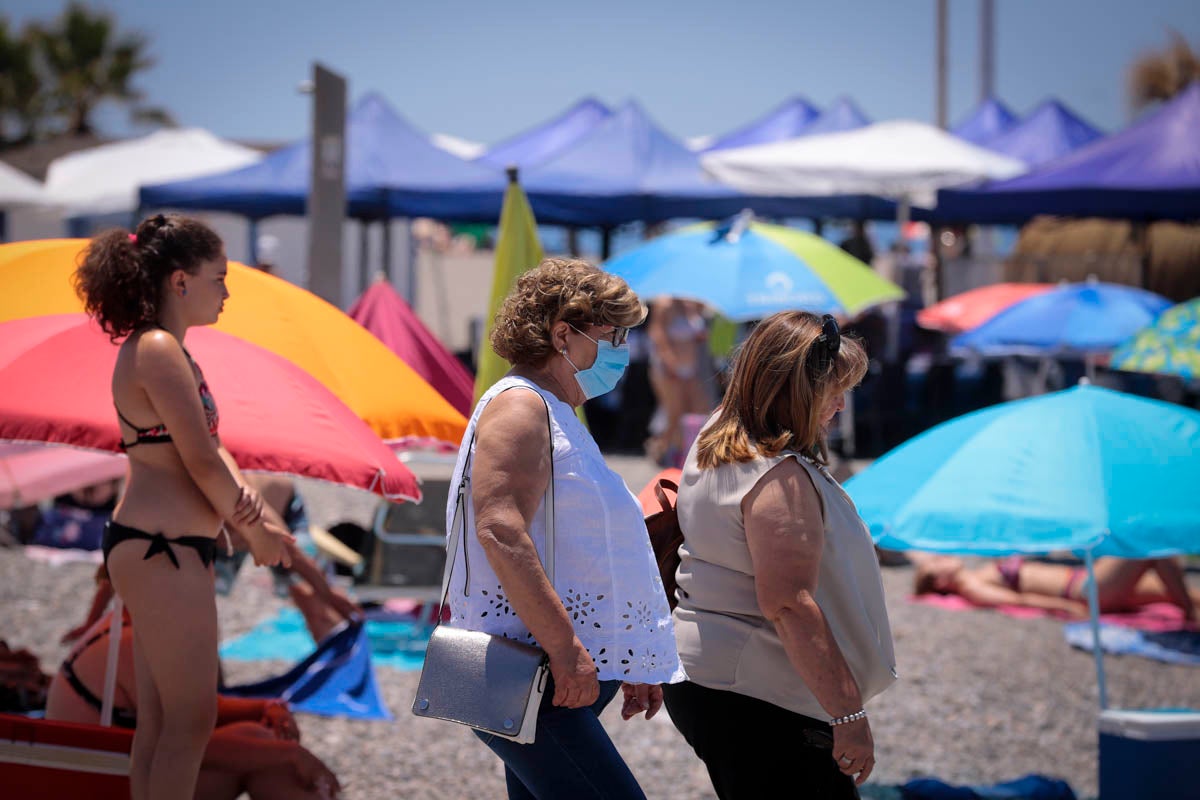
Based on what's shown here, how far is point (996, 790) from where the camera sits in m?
4.39

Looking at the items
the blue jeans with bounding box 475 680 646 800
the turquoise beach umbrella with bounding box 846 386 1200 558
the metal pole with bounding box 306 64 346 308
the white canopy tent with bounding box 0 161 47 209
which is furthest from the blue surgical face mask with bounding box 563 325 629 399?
the white canopy tent with bounding box 0 161 47 209

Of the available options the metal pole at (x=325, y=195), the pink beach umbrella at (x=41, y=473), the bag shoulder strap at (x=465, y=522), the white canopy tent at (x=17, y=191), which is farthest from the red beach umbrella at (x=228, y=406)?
the white canopy tent at (x=17, y=191)

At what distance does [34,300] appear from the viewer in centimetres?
353

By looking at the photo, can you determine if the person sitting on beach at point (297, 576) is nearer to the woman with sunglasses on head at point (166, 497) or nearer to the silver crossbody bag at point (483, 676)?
the woman with sunglasses on head at point (166, 497)

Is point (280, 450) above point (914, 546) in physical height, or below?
above

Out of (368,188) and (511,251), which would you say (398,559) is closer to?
(511,251)

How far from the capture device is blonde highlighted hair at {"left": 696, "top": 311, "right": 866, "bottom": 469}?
2.61 m

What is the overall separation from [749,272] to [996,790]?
17.8 feet

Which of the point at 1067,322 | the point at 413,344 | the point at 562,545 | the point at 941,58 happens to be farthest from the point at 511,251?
the point at 941,58

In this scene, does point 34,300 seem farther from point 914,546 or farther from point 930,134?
point 930,134

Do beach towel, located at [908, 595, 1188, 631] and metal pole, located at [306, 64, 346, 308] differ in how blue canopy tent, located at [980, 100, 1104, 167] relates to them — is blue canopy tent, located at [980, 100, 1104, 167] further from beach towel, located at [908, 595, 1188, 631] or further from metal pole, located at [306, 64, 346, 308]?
metal pole, located at [306, 64, 346, 308]

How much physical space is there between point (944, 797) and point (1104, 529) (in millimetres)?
1090

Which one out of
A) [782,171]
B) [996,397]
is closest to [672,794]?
[782,171]

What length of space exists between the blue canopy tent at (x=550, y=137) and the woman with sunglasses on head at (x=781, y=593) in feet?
43.9
